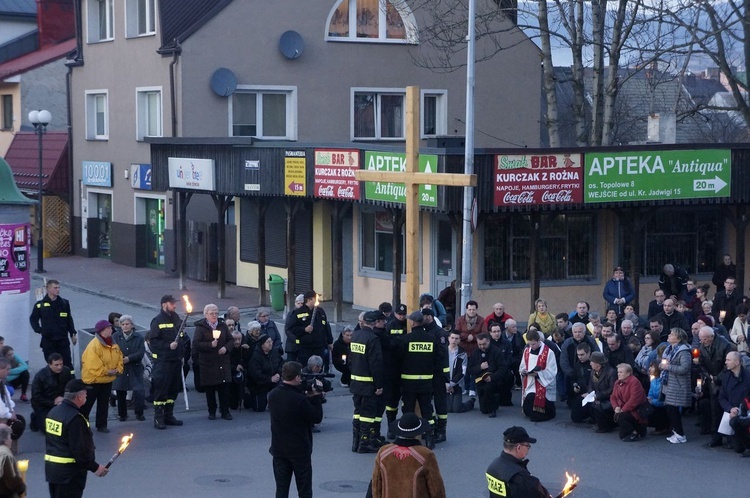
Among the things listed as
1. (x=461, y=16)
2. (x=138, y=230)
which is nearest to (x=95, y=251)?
(x=138, y=230)

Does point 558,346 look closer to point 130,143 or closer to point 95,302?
point 95,302

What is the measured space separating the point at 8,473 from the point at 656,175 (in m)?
15.6

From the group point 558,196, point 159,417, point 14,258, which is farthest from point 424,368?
point 558,196

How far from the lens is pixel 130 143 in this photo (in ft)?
111

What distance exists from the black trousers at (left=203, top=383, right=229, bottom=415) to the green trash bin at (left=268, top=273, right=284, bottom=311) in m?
9.49

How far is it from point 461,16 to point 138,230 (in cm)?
1191

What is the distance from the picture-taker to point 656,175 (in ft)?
70.2

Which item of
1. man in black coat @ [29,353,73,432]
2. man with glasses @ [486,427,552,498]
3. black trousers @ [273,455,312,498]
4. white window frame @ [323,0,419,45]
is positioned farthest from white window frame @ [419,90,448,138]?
man with glasses @ [486,427,552,498]

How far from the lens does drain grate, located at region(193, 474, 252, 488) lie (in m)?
12.1

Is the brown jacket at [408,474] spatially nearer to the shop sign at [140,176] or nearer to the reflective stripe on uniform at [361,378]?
the reflective stripe on uniform at [361,378]

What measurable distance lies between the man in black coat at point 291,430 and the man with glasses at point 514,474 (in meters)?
2.81

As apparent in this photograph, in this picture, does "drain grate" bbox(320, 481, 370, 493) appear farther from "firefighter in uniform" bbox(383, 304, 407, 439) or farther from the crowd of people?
"firefighter in uniform" bbox(383, 304, 407, 439)

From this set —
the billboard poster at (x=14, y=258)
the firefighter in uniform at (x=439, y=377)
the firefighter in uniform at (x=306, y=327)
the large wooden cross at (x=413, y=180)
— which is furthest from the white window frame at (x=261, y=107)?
the firefighter in uniform at (x=439, y=377)

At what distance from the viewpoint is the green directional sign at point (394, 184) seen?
2016 cm
